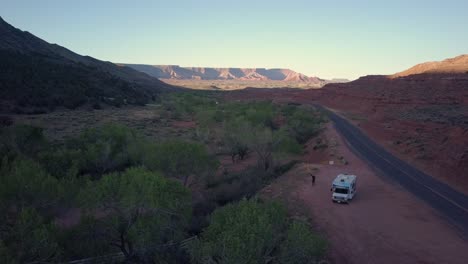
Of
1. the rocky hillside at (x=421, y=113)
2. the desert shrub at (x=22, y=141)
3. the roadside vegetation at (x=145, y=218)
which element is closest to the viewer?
the roadside vegetation at (x=145, y=218)

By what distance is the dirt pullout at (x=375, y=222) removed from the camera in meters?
16.5

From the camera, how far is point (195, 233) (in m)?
17.6

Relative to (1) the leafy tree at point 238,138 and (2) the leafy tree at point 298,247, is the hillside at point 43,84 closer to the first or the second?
(1) the leafy tree at point 238,138

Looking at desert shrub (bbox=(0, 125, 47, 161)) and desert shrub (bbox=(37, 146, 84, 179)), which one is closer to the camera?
desert shrub (bbox=(37, 146, 84, 179))

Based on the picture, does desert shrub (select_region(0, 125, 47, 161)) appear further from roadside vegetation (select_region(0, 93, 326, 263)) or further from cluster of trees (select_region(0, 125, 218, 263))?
cluster of trees (select_region(0, 125, 218, 263))

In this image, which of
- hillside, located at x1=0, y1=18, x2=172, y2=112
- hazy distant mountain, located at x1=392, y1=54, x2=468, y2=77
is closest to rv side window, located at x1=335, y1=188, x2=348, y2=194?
hillside, located at x1=0, y1=18, x2=172, y2=112

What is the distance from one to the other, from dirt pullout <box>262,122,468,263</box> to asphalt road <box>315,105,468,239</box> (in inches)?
28.3

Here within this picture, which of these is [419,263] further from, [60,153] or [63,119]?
Answer: [63,119]

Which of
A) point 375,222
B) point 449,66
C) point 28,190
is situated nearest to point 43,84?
point 28,190

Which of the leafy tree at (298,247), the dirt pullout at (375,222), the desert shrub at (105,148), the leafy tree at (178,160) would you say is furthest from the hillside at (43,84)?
the leafy tree at (298,247)

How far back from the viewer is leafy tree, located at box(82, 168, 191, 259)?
13844 millimetres

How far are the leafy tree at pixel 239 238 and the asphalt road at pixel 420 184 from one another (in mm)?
11999

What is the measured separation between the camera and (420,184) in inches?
1118

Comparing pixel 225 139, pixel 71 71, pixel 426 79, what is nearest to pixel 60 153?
pixel 225 139
